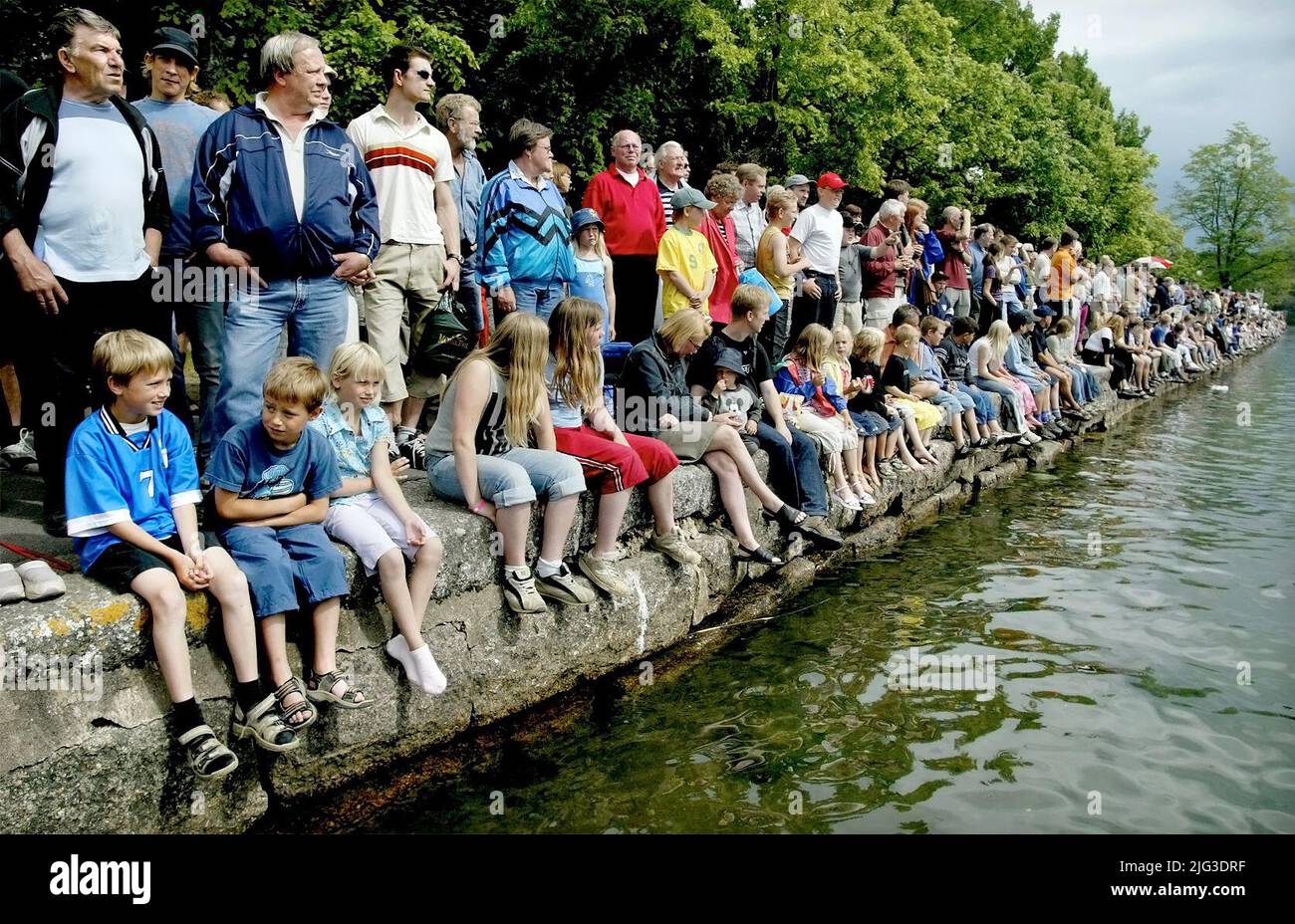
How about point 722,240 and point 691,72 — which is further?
point 691,72

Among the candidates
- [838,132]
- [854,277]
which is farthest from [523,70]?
[854,277]

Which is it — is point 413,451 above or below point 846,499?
above

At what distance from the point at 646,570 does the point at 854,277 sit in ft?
18.0

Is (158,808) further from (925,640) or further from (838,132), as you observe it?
(838,132)

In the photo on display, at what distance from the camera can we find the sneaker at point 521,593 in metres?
4.88

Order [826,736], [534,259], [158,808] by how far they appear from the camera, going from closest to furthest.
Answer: [158,808] → [826,736] → [534,259]

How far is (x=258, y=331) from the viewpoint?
470cm

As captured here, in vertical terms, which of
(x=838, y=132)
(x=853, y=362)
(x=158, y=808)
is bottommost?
(x=158, y=808)

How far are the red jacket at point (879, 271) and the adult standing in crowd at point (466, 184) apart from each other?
5020 millimetres

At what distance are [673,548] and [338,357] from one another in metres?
2.38

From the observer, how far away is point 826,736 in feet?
15.5

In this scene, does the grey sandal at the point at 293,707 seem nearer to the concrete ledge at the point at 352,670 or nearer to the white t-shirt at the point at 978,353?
the concrete ledge at the point at 352,670

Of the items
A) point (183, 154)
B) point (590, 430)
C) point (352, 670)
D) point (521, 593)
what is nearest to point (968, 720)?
point (521, 593)

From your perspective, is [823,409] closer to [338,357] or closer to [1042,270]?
[338,357]
